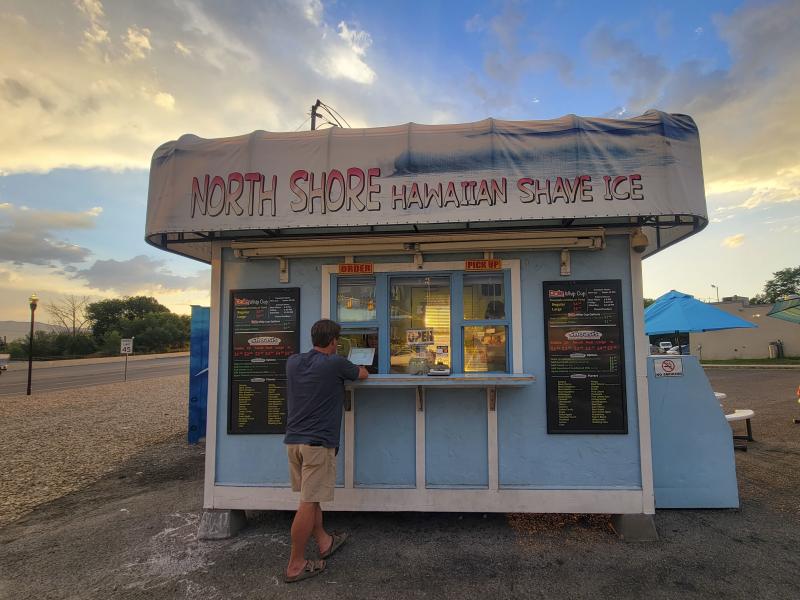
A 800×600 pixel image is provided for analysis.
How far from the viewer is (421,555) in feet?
11.5

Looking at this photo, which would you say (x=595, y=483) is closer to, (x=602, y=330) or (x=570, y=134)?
(x=602, y=330)

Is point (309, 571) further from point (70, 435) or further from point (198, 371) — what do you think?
point (70, 435)

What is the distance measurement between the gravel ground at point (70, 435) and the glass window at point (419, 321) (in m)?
4.74

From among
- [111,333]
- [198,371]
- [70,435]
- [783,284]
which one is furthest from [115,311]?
[783,284]

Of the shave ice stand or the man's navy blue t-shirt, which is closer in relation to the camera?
the man's navy blue t-shirt

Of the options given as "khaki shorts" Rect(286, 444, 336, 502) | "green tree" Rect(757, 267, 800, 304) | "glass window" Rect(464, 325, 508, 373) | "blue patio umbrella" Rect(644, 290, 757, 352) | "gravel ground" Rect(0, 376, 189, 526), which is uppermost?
"green tree" Rect(757, 267, 800, 304)

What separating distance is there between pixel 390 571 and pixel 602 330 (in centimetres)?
276

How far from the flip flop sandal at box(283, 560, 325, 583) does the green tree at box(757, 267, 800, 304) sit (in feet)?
220

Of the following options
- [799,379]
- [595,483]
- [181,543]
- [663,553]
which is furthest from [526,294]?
[799,379]

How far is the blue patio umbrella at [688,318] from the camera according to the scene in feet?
24.1

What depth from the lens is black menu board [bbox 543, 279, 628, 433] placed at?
3859mm

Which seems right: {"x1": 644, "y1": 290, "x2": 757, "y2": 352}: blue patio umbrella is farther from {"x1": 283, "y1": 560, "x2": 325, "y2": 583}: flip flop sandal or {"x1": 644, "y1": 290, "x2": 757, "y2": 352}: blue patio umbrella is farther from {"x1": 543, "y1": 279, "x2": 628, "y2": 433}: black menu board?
{"x1": 283, "y1": 560, "x2": 325, "y2": 583}: flip flop sandal

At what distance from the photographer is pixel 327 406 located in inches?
130

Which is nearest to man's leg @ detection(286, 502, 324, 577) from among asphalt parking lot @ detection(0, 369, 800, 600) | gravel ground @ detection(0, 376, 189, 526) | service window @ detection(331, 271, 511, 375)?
asphalt parking lot @ detection(0, 369, 800, 600)
